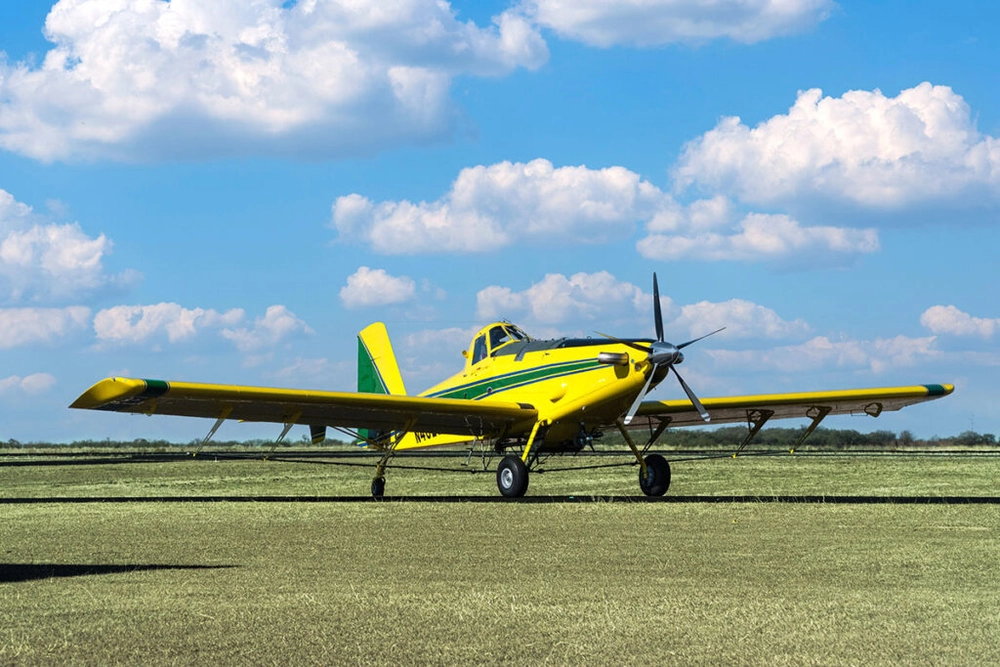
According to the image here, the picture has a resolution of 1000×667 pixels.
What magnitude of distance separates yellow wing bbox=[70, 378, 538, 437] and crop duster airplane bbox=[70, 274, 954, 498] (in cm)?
3

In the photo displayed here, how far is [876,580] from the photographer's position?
37.4 ft

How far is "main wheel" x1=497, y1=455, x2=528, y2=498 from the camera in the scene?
25.1 m

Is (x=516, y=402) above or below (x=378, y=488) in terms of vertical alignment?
above

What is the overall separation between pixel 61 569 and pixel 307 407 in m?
13.2

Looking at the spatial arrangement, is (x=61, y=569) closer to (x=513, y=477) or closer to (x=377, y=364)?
(x=513, y=477)

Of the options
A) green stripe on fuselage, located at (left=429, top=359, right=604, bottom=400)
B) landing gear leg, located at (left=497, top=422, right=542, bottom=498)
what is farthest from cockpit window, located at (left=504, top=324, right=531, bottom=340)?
landing gear leg, located at (left=497, top=422, right=542, bottom=498)

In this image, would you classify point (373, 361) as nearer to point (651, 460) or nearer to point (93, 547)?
point (651, 460)

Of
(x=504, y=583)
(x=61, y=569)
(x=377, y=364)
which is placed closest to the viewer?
(x=504, y=583)

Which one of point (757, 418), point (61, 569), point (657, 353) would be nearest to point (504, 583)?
point (61, 569)

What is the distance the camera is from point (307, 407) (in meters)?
25.8

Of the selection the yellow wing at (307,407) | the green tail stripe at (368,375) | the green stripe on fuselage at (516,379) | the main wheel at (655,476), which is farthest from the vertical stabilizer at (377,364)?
the main wheel at (655,476)

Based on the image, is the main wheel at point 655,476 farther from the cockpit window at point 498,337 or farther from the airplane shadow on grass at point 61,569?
the airplane shadow on grass at point 61,569

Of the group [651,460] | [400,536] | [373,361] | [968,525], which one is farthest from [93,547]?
[373,361]

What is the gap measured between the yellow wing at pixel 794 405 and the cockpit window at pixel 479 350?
3956mm
